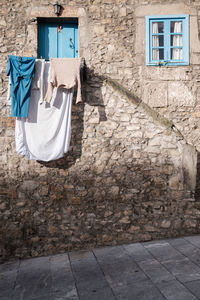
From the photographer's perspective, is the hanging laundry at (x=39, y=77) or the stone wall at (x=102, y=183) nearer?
the hanging laundry at (x=39, y=77)

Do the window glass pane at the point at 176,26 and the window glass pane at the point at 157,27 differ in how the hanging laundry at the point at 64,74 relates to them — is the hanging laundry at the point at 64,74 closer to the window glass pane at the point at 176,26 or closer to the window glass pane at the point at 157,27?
the window glass pane at the point at 157,27

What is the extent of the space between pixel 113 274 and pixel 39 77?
351cm

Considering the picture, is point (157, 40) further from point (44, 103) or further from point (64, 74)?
point (44, 103)

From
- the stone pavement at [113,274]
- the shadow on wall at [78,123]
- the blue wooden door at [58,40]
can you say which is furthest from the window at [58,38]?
the stone pavement at [113,274]

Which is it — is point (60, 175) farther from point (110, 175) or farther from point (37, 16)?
point (37, 16)

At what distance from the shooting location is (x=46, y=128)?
488 centimetres

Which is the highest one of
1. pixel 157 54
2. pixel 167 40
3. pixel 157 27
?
pixel 157 27

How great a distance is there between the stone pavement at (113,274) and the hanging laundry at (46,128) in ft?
6.13

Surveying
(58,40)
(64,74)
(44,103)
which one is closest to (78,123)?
(44,103)

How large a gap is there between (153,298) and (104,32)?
4.72 meters

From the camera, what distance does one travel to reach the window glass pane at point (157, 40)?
Answer: 550 centimetres

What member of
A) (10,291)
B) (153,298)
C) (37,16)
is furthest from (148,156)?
(37,16)

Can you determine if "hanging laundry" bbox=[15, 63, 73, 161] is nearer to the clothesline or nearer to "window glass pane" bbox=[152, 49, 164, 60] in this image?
the clothesline

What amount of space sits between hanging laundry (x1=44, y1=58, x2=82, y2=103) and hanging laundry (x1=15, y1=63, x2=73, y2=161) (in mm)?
134
